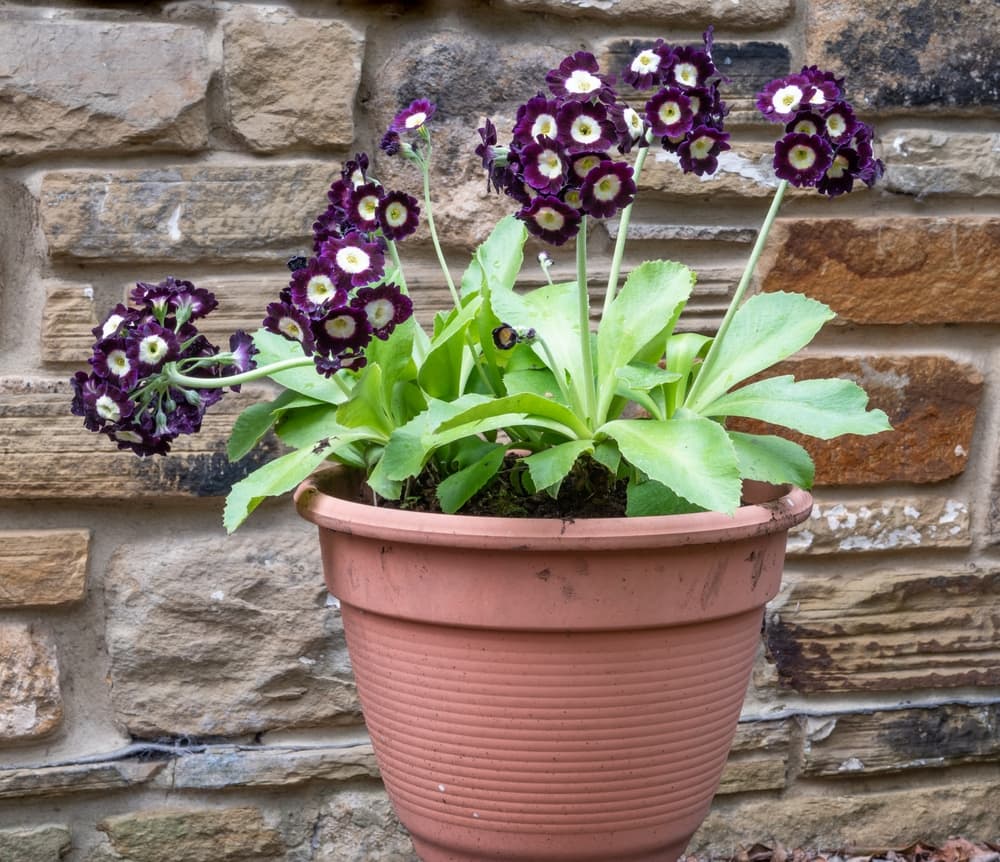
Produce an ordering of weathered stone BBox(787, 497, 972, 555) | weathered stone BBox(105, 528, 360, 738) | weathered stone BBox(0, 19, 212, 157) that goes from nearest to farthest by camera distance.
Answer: weathered stone BBox(0, 19, 212, 157) → weathered stone BBox(105, 528, 360, 738) → weathered stone BBox(787, 497, 972, 555)

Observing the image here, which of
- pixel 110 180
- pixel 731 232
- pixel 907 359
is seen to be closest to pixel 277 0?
pixel 110 180

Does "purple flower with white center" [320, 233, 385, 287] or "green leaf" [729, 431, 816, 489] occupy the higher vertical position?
"purple flower with white center" [320, 233, 385, 287]

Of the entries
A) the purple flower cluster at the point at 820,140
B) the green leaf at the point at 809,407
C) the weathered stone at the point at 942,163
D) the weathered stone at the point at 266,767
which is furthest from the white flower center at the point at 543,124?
the weathered stone at the point at 266,767

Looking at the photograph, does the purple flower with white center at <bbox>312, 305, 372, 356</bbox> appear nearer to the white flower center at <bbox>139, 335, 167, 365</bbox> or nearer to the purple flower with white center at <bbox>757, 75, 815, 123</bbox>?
the white flower center at <bbox>139, 335, 167, 365</bbox>

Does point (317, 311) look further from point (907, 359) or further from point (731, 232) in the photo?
point (907, 359)

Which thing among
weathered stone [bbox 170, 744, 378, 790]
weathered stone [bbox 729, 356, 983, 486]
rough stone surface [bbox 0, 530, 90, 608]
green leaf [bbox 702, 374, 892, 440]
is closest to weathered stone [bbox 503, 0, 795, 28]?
weathered stone [bbox 729, 356, 983, 486]

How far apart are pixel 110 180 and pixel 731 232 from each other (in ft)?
2.85

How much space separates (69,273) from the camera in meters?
1.61

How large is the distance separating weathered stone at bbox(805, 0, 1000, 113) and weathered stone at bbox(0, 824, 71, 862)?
1528 millimetres

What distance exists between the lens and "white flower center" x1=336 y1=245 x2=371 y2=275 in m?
1.05

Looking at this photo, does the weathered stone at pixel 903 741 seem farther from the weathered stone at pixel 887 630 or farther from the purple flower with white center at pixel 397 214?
the purple flower with white center at pixel 397 214

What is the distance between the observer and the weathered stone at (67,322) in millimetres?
1599

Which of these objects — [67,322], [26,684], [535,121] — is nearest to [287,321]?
[535,121]

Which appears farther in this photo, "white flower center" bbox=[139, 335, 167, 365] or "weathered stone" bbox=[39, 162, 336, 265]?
"weathered stone" bbox=[39, 162, 336, 265]
